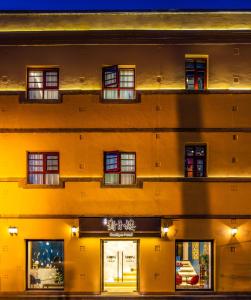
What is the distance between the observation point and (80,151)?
18.9 meters

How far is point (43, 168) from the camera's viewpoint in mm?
19047

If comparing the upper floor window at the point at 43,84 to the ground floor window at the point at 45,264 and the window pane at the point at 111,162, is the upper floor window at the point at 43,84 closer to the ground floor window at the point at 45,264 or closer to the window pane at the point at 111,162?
the window pane at the point at 111,162

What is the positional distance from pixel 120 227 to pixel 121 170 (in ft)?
7.86

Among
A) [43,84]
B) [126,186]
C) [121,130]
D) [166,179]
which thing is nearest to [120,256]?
[126,186]

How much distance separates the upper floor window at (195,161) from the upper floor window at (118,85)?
333 cm

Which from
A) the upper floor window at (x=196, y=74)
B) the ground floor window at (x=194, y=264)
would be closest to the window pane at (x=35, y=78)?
the upper floor window at (x=196, y=74)

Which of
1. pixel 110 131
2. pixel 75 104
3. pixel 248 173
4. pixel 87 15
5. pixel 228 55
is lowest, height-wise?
pixel 248 173

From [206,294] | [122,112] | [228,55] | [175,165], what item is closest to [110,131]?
[122,112]

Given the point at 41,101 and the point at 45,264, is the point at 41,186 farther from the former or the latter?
the point at 41,101

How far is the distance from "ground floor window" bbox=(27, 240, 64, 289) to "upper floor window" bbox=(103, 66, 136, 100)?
6696 millimetres

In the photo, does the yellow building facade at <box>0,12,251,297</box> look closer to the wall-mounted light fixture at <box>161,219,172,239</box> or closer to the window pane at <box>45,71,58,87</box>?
the wall-mounted light fixture at <box>161,219,172,239</box>

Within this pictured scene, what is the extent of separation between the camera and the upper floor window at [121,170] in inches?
746

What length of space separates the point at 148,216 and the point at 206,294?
13.4ft

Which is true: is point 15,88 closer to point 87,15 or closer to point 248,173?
point 87,15
